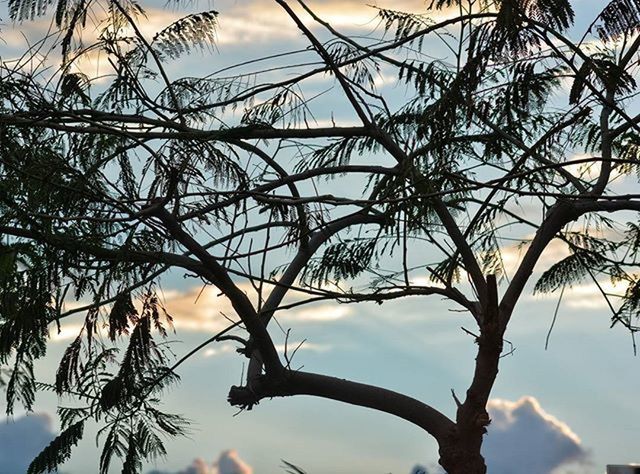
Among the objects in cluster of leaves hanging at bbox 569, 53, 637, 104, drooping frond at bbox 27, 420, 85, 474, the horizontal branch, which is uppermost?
cluster of leaves hanging at bbox 569, 53, 637, 104

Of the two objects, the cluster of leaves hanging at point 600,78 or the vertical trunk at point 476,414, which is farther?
the vertical trunk at point 476,414

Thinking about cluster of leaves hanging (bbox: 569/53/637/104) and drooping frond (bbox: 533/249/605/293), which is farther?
drooping frond (bbox: 533/249/605/293)

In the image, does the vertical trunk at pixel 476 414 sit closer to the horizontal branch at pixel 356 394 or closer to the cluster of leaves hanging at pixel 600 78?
the horizontal branch at pixel 356 394

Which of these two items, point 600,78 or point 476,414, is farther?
point 476,414

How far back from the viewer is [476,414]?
279 centimetres

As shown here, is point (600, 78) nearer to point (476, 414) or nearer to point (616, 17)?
point (616, 17)

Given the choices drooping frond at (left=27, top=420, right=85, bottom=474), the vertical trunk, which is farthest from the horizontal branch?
drooping frond at (left=27, top=420, right=85, bottom=474)

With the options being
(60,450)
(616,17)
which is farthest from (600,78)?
(60,450)

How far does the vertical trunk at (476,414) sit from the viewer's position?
277 cm

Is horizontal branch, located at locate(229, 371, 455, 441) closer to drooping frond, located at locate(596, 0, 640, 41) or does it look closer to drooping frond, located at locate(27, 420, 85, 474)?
drooping frond, located at locate(27, 420, 85, 474)

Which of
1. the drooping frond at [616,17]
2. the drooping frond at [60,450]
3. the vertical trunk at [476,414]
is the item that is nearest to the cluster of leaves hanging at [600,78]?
the drooping frond at [616,17]

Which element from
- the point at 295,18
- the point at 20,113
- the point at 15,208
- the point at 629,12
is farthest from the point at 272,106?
the point at 629,12

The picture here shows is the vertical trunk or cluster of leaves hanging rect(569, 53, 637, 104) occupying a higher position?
cluster of leaves hanging rect(569, 53, 637, 104)

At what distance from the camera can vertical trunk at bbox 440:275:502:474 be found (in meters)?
2.77
